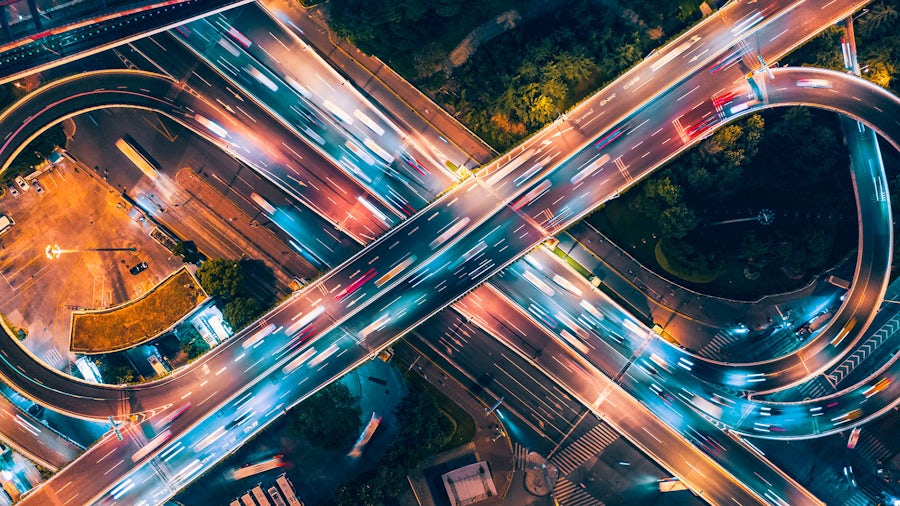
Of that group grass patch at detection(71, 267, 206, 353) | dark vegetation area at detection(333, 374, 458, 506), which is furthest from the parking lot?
dark vegetation area at detection(333, 374, 458, 506)

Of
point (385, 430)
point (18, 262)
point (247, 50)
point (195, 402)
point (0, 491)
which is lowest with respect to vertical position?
point (385, 430)

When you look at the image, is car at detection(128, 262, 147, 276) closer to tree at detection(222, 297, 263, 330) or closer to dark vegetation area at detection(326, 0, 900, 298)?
tree at detection(222, 297, 263, 330)

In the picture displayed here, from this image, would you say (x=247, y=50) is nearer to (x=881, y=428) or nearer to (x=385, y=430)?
(x=385, y=430)

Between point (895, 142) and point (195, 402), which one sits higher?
point (195, 402)

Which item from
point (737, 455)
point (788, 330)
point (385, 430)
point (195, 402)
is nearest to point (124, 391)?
point (195, 402)

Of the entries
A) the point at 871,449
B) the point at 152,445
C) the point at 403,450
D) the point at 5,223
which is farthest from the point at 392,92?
the point at 871,449

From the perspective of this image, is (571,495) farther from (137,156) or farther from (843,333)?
(137,156)
